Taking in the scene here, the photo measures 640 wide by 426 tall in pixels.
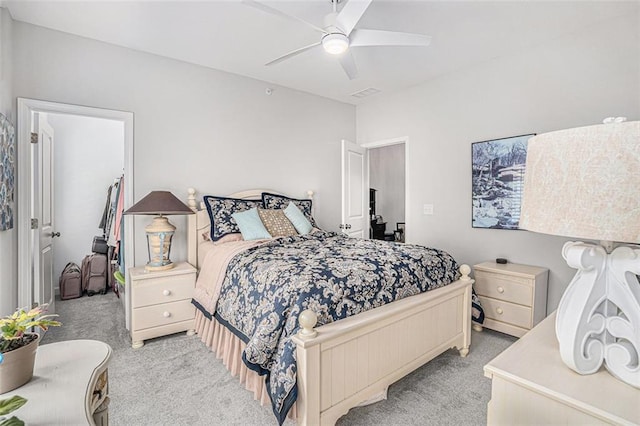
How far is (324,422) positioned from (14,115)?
10.7ft

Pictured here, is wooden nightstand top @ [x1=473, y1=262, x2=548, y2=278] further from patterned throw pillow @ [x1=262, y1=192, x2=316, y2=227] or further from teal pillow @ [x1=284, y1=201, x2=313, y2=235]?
patterned throw pillow @ [x1=262, y1=192, x2=316, y2=227]

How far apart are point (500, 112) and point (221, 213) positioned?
3064 millimetres

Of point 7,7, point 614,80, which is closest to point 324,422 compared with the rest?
point 614,80

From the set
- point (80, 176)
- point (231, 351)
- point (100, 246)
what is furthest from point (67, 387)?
point (80, 176)

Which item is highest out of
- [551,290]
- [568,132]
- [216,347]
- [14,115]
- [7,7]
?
[7,7]

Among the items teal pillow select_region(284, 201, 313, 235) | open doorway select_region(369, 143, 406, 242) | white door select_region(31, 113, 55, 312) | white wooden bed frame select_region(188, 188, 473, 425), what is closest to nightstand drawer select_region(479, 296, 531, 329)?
white wooden bed frame select_region(188, 188, 473, 425)

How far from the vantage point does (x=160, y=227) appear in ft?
9.51

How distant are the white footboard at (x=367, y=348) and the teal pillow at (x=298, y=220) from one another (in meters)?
1.61

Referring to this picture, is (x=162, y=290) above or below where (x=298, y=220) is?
below

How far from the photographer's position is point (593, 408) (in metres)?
0.85

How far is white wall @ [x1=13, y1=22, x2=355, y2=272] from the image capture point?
9.08ft

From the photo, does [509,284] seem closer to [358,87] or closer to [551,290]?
[551,290]

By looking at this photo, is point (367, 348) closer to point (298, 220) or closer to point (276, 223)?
point (276, 223)

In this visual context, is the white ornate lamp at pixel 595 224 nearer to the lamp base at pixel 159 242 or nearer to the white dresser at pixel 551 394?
the white dresser at pixel 551 394
